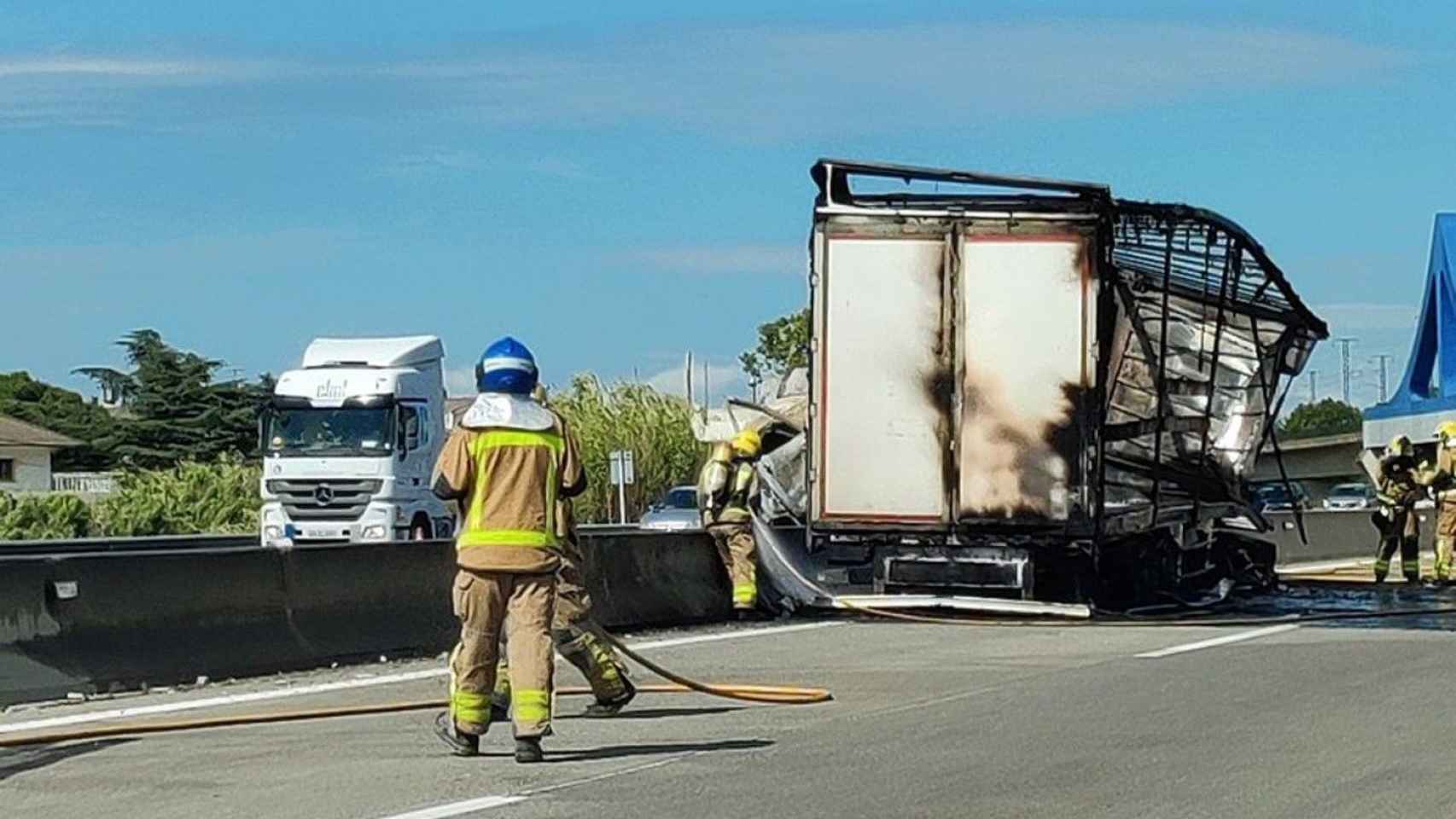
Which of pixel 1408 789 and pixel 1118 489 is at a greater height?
pixel 1118 489

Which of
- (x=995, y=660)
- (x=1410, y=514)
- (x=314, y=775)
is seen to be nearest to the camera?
(x=314, y=775)

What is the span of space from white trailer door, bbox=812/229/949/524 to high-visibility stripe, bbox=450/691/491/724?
27.1 feet

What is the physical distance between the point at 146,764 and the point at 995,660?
6683 mm

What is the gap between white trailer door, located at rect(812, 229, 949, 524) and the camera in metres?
17.5

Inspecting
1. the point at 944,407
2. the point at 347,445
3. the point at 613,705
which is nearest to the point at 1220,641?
the point at 944,407

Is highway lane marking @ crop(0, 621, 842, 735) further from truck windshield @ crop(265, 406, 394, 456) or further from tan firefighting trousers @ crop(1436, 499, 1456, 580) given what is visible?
truck windshield @ crop(265, 406, 394, 456)

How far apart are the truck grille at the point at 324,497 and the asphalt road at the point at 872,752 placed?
17259 mm

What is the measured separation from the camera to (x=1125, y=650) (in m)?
15.6

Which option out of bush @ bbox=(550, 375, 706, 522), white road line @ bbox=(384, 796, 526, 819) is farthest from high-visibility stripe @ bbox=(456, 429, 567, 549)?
bush @ bbox=(550, 375, 706, 522)

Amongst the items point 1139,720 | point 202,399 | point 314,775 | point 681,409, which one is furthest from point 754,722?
point 202,399

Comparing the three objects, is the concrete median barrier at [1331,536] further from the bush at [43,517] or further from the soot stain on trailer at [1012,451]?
the bush at [43,517]

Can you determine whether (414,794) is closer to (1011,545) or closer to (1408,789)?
(1408,789)

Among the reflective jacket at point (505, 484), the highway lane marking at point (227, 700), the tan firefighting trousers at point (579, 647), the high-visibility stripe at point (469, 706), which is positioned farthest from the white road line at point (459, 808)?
the highway lane marking at point (227, 700)

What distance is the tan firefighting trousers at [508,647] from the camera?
9664 mm
